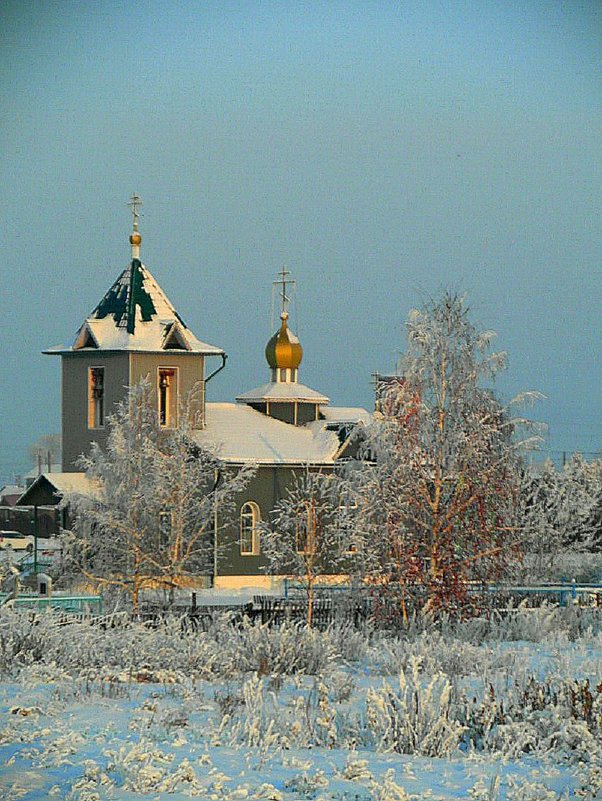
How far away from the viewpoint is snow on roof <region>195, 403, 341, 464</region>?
34.8m

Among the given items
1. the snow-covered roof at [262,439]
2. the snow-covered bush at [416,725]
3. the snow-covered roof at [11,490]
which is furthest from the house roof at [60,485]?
the snow-covered roof at [11,490]

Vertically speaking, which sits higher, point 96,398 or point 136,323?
point 136,323

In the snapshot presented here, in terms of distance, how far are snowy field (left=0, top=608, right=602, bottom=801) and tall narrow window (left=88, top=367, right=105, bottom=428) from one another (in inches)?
729

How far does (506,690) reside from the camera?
44.3ft

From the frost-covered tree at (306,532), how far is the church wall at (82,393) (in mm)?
4932

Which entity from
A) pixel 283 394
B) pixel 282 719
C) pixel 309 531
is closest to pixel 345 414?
pixel 283 394

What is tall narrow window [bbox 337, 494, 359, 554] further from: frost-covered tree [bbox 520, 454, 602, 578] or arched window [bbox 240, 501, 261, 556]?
frost-covered tree [bbox 520, 454, 602, 578]

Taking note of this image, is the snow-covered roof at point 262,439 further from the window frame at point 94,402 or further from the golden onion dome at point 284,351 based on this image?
the window frame at point 94,402

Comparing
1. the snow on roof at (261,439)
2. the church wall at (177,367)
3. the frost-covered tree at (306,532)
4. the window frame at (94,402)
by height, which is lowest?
the frost-covered tree at (306,532)

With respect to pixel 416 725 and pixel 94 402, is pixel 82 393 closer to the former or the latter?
pixel 94 402

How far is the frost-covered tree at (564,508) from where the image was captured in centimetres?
3791

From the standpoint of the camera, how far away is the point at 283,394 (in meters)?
38.5

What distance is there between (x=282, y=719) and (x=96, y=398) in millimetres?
24318

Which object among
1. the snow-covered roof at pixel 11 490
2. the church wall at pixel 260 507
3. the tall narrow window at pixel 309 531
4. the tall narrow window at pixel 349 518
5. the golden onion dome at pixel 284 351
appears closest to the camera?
the tall narrow window at pixel 349 518
